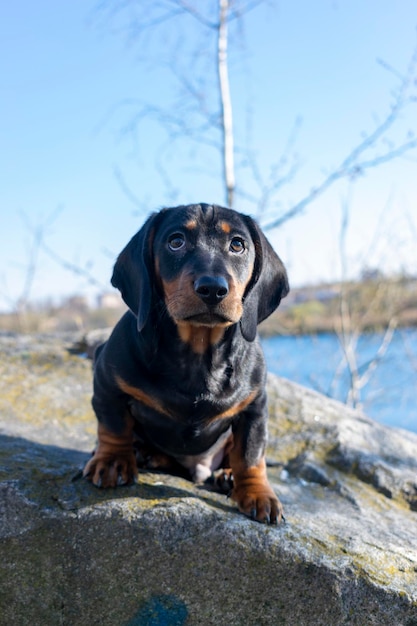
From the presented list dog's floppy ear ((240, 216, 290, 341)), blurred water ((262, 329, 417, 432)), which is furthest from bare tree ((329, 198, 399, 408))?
dog's floppy ear ((240, 216, 290, 341))

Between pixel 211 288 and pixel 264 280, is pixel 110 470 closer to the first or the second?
pixel 211 288

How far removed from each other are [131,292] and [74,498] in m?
1.12

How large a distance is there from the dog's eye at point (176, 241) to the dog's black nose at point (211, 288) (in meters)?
0.45

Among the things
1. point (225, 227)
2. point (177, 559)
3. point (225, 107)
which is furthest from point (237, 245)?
point (225, 107)

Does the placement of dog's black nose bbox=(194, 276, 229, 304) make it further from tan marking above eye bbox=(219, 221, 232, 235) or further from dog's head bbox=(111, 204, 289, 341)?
tan marking above eye bbox=(219, 221, 232, 235)

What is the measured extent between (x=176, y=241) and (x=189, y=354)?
63cm

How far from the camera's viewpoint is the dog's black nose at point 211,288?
2459mm

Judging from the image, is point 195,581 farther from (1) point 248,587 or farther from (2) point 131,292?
(2) point 131,292

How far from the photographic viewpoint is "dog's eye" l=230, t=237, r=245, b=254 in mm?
2948

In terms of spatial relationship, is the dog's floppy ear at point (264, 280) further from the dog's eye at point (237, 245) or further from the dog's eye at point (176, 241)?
the dog's eye at point (176, 241)

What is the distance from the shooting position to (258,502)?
2641 millimetres

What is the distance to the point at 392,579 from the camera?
7.46ft

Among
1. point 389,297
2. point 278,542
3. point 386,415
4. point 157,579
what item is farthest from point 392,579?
point 386,415

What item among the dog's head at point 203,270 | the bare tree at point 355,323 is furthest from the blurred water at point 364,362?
the dog's head at point 203,270
